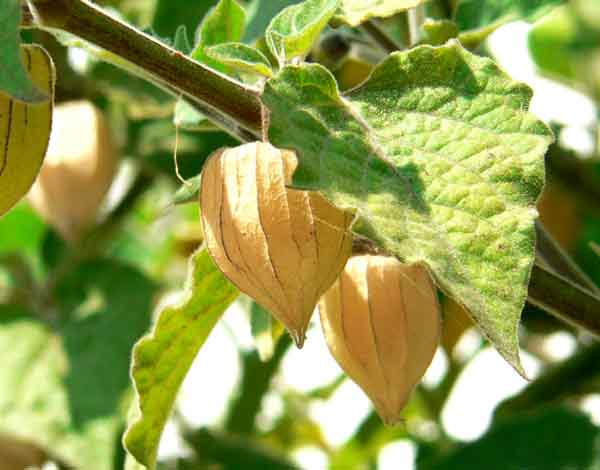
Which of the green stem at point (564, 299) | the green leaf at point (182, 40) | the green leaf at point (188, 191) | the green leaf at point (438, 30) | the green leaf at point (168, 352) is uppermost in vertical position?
the green leaf at point (182, 40)

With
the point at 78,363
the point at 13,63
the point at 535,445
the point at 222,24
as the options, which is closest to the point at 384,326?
the point at 222,24

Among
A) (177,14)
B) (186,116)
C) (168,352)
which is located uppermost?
(186,116)

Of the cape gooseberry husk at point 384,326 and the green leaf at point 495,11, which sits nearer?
the cape gooseberry husk at point 384,326

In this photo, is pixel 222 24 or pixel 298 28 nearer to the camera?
pixel 298 28

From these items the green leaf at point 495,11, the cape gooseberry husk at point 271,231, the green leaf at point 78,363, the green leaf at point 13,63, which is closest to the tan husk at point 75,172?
the green leaf at point 78,363

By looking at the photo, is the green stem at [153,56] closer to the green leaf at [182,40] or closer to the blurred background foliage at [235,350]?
the green leaf at [182,40]

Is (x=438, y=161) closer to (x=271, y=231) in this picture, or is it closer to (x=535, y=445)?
(x=271, y=231)

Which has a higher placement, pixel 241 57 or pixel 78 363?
pixel 241 57
